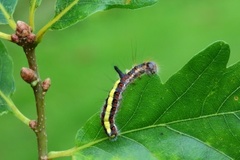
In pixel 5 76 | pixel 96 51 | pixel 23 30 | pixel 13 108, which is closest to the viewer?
pixel 23 30

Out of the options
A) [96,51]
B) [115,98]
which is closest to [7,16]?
[115,98]

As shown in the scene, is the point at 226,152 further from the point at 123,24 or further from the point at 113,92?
the point at 123,24

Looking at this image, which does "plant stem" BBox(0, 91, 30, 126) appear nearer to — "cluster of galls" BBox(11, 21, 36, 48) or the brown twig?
the brown twig

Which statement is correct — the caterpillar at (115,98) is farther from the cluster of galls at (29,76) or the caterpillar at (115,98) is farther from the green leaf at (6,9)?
the green leaf at (6,9)

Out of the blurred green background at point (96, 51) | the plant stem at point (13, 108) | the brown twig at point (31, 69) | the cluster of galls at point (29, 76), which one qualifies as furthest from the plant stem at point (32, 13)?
the blurred green background at point (96, 51)

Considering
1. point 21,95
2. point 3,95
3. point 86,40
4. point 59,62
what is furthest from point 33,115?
point 3,95

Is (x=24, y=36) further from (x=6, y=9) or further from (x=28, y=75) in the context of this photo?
(x=6, y=9)

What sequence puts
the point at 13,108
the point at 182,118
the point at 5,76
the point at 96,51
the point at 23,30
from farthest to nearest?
1. the point at 96,51
2. the point at 5,76
3. the point at 13,108
4. the point at 182,118
5. the point at 23,30
